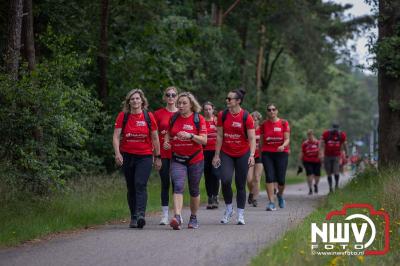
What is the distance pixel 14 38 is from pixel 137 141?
388cm

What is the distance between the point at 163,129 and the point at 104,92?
1166cm


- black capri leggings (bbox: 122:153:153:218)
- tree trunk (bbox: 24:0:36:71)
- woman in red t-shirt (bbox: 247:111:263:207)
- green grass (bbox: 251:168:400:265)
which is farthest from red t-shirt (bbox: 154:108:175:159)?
woman in red t-shirt (bbox: 247:111:263:207)

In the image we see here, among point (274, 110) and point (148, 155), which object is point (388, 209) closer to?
point (148, 155)

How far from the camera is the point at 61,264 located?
9.52 meters

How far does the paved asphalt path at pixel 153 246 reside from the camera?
9.74 m

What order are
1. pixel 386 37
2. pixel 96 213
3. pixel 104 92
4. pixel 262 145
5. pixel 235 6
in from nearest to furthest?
pixel 96 213
pixel 262 145
pixel 386 37
pixel 104 92
pixel 235 6

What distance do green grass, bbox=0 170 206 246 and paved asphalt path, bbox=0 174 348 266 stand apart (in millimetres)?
441

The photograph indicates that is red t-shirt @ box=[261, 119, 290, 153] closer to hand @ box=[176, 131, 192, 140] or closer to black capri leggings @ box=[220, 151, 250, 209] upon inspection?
black capri leggings @ box=[220, 151, 250, 209]

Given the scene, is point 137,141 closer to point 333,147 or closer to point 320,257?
point 320,257

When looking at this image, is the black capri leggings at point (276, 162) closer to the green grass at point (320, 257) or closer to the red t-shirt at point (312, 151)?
the green grass at point (320, 257)

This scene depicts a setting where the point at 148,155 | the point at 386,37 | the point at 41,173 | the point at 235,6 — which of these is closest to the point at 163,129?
the point at 148,155

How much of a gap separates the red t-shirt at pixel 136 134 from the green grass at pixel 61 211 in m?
1.46

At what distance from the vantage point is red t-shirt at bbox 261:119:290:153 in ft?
57.9

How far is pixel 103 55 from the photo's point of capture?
80.6ft
